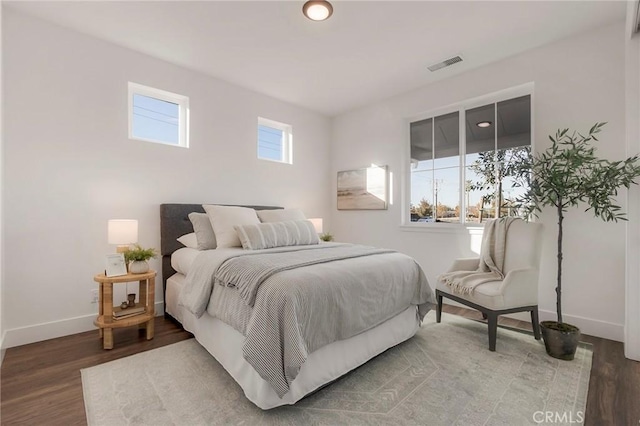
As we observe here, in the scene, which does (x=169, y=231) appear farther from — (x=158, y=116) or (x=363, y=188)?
(x=363, y=188)

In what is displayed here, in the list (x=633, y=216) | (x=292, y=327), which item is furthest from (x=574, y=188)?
(x=292, y=327)

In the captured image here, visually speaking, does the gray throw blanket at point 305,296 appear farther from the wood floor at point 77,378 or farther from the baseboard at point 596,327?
the baseboard at point 596,327

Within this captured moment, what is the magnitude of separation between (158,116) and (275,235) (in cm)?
201

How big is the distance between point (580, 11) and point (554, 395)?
117 inches

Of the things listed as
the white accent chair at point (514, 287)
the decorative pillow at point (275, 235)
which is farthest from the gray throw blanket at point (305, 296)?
the white accent chair at point (514, 287)

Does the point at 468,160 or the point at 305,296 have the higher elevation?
the point at 468,160

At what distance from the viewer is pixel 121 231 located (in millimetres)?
2545

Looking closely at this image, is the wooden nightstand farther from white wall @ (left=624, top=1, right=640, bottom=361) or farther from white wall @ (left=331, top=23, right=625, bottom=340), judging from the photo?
white wall @ (left=624, top=1, right=640, bottom=361)

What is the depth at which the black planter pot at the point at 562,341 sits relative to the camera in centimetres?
218

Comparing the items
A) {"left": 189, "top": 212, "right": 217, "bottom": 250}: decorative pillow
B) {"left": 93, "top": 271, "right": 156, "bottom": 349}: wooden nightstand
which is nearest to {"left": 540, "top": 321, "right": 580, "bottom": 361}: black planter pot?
{"left": 189, "top": 212, "right": 217, "bottom": 250}: decorative pillow

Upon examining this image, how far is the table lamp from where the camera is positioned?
2.53 metres

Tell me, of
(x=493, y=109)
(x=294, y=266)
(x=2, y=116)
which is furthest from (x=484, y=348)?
(x=2, y=116)

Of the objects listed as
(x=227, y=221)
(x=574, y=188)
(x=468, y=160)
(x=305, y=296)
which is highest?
(x=468, y=160)

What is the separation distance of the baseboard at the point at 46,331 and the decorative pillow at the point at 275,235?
5.44 ft
